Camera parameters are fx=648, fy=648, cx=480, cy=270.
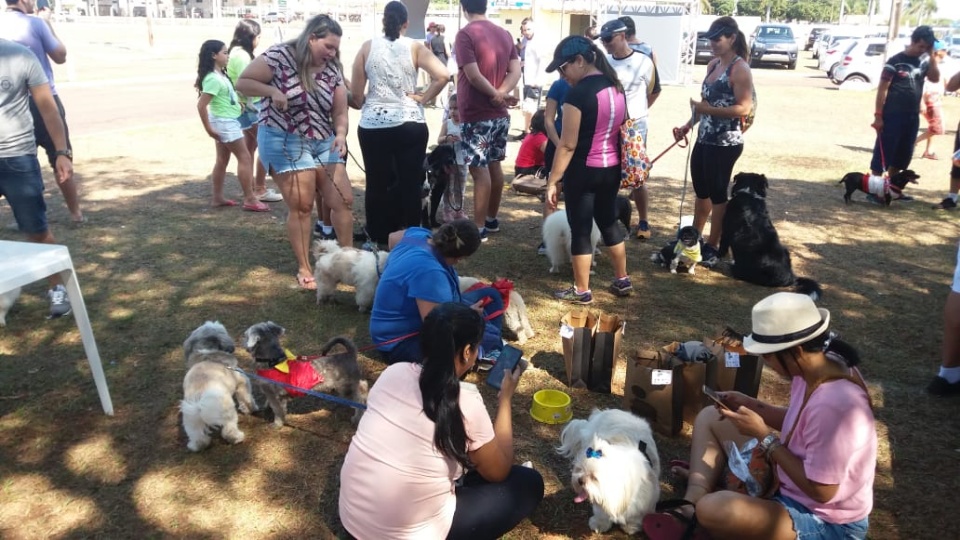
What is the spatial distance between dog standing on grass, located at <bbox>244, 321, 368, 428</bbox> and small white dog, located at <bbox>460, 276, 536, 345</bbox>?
1102 millimetres

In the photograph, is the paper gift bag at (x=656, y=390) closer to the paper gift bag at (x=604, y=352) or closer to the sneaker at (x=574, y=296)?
the paper gift bag at (x=604, y=352)

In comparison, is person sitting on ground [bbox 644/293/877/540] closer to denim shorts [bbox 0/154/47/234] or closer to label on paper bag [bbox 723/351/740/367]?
label on paper bag [bbox 723/351/740/367]

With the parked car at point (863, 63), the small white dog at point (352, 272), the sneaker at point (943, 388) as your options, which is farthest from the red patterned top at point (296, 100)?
the parked car at point (863, 63)

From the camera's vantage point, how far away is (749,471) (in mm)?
2590

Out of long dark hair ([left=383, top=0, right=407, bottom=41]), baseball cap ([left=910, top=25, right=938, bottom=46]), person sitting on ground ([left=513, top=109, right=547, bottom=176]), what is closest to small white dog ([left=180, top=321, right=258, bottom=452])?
long dark hair ([left=383, top=0, right=407, bottom=41])

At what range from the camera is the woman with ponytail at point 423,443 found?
220 cm

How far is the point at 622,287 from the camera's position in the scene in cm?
511

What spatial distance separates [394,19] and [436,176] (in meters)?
1.73

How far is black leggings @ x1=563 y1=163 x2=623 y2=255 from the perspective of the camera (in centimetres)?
454

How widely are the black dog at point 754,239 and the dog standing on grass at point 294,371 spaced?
11.3 ft

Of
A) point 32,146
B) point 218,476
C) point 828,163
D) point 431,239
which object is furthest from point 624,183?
point 828,163

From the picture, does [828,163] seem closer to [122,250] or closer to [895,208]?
[895,208]

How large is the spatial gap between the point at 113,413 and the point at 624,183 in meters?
3.52

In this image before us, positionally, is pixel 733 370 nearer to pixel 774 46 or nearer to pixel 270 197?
pixel 270 197
